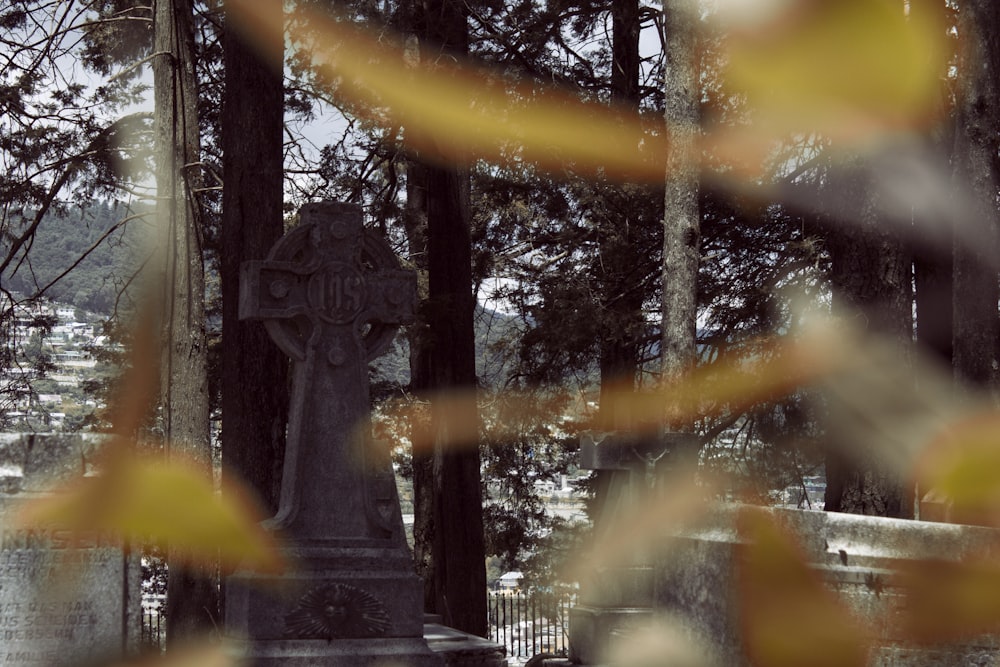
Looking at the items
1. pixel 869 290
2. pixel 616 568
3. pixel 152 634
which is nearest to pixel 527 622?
pixel 152 634

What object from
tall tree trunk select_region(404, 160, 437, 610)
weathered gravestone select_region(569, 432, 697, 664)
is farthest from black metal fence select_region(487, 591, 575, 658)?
weathered gravestone select_region(569, 432, 697, 664)

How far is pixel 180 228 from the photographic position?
49.8 ft

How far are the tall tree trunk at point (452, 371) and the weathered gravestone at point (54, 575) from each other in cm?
775

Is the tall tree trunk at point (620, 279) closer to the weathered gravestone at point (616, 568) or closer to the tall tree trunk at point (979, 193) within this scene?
the tall tree trunk at point (979, 193)

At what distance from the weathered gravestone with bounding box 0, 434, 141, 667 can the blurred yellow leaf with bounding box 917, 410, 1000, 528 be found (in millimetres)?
6335

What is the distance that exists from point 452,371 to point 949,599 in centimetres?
1069

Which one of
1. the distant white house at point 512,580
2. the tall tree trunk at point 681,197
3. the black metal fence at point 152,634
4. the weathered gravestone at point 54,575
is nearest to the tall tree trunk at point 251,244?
the black metal fence at point 152,634

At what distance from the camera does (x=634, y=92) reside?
17328 mm

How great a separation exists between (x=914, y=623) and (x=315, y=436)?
13.6ft

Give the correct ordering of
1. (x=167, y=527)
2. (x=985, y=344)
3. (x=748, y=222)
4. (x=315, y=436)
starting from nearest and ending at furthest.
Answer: (x=315, y=436), (x=985, y=344), (x=167, y=527), (x=748, y=222)

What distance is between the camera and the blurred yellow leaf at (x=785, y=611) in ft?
15.1

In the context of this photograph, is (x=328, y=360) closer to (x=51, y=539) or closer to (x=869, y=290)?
(x=51, y=539)

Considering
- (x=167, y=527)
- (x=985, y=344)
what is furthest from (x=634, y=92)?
(x=167, y=527)

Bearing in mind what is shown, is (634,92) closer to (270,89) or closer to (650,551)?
(270,89)
